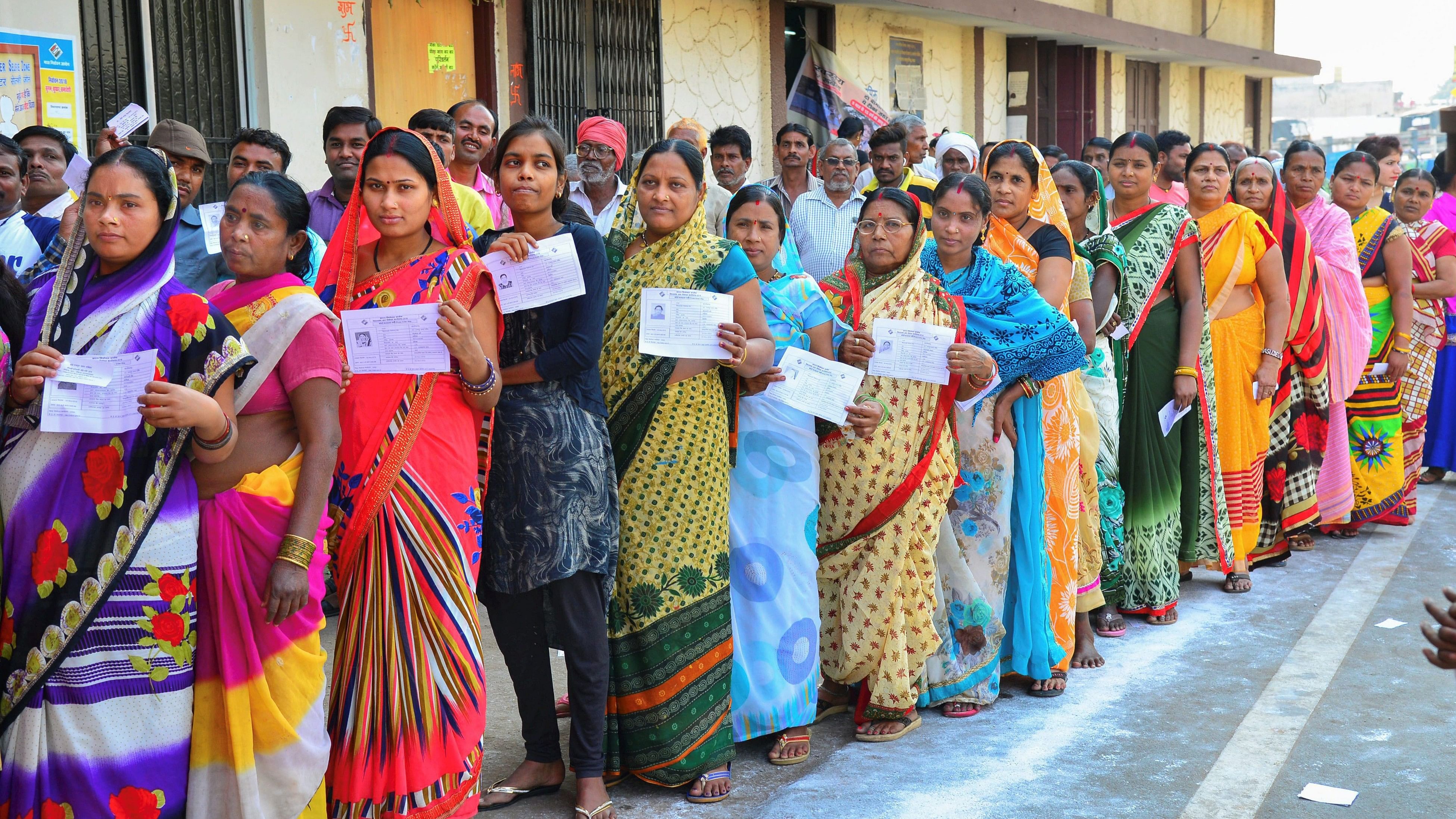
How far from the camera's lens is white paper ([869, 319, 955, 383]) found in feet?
13.3

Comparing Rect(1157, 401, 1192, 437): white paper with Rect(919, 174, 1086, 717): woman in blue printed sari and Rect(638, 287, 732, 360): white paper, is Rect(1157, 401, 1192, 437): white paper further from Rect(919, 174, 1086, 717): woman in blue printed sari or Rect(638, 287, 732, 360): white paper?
Rect(638, 287, 732, 360): white paper

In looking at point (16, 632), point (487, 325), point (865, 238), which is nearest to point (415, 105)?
point (865, 238)

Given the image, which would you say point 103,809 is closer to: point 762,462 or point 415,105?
point 762,462

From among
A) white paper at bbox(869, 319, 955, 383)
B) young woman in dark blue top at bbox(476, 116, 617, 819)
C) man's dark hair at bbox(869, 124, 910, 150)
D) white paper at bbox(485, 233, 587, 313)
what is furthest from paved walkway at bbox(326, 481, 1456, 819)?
man's dark hair at bbox(869, 124, 910, 150)

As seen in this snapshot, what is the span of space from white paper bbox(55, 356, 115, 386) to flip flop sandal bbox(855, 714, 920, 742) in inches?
99.8

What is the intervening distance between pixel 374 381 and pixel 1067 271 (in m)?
2.65

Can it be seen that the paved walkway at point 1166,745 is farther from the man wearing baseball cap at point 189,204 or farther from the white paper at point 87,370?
the white paper at point 87,370

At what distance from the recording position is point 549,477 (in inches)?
131

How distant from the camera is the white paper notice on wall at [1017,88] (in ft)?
51.4

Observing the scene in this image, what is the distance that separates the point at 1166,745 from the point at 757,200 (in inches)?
85.6

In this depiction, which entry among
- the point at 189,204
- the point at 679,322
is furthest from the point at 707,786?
the point at 189,204

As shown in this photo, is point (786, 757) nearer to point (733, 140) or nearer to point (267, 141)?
point (267, 141)

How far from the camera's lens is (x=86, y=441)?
2.73 metres

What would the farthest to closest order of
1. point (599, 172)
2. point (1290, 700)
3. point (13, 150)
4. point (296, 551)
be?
point (599, 172)
point (1290, 700)
point (13, 150)
point (296, 551)
